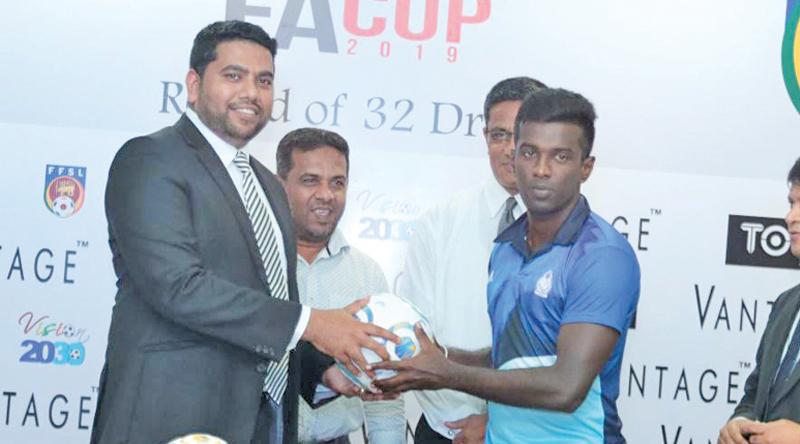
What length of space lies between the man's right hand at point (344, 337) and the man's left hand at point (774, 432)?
3.46 feet

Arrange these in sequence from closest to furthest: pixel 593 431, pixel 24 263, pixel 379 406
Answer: pixel 593 431
pixel 379 406
pixel 24 263

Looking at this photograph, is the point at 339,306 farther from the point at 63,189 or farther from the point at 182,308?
the point at 63,189

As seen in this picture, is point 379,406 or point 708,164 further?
point 708,164

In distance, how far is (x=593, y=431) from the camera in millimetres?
3168

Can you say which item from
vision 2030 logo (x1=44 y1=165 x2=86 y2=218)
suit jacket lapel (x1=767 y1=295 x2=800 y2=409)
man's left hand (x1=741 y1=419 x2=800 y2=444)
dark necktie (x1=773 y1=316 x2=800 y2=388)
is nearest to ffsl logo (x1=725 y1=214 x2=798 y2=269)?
suit jacket lapel (x1=767 y1=295 x2=800 y2=409)

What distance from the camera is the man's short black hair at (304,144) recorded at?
4414 millimetres

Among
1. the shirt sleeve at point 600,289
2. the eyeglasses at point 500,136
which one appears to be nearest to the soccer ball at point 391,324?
the shirt sleeve at point 600,289

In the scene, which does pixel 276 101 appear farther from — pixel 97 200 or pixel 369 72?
pixel 97 200

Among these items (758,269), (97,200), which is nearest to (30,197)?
(97,200)

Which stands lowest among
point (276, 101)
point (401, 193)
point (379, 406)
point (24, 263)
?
point (379, 406)

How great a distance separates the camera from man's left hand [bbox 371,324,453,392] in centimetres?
320

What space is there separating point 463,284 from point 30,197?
193 cm

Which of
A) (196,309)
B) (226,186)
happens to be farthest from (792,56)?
(196,309)

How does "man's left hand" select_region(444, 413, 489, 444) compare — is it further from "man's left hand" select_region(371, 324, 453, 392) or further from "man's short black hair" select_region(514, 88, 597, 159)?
"man's short black hair" select_region(514, 88, 597, 159)
